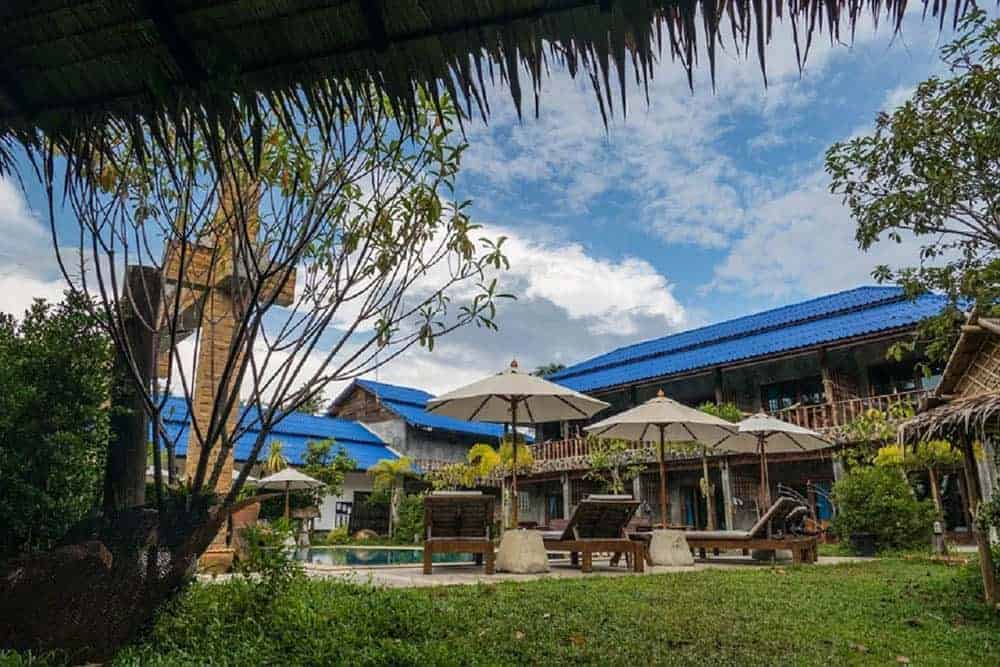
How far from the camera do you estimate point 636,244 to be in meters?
15.2

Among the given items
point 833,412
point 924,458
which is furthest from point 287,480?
point 833,412

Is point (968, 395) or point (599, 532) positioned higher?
point (968, 395)

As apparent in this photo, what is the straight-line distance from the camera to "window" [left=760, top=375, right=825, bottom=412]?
20.1 meters

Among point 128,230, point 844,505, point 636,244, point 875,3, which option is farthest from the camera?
point 636,244

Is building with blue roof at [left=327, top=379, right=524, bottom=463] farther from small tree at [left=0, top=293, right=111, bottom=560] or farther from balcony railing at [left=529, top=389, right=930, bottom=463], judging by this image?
small tree at [left=0, top=293, right=111, bottom=560]

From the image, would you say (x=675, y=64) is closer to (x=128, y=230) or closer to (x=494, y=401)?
(x=128, y=230)

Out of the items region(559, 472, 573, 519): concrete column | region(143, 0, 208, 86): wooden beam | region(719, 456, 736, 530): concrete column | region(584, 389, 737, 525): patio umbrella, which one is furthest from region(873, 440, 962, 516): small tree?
region(143, 0, 208, 86): wooden beam

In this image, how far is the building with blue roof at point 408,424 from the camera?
2881 centimetres

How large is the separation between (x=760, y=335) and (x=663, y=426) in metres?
13.2

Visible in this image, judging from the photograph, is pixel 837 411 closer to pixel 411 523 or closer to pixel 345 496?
pixel 411 523

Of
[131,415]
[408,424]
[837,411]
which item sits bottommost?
[131,415]

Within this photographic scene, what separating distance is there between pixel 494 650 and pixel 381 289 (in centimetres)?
240

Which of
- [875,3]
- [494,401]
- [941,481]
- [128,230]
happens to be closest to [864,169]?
[494,401]

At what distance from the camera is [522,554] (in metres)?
7.61
